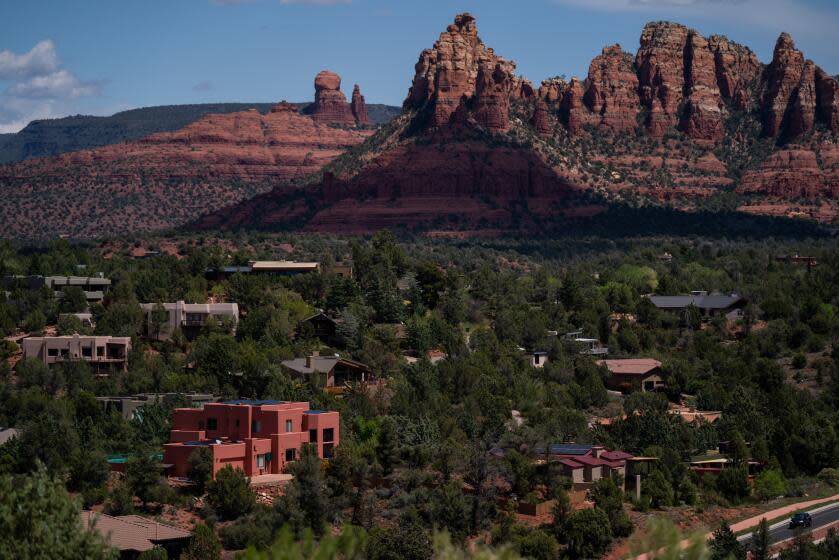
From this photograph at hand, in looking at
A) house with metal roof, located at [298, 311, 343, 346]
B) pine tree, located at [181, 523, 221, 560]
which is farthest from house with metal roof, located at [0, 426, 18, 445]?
house with metal roof, located at [298, 311, 343, 346]

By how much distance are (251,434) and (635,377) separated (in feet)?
94.4

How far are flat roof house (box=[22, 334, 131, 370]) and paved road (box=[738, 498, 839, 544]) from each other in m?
37.0

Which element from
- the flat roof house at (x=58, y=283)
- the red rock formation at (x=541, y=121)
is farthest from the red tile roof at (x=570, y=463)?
the red rock formation at (x=541, y=121)

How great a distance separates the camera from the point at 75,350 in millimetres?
88938

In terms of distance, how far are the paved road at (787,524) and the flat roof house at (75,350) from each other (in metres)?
37.0

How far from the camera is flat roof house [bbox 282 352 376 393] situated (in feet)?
275

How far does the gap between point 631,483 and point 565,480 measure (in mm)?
4175

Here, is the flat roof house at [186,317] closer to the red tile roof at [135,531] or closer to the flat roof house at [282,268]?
the flat roof house at [282,268]

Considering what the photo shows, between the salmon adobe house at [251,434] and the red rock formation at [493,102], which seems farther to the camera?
the red rock formation at [493,102]

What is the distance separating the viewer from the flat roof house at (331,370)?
275ft

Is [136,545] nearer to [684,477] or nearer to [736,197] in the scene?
[684,477]

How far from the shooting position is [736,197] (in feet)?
649

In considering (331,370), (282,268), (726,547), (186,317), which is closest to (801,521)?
(726,547)

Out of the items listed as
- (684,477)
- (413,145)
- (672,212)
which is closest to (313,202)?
(413,145)
